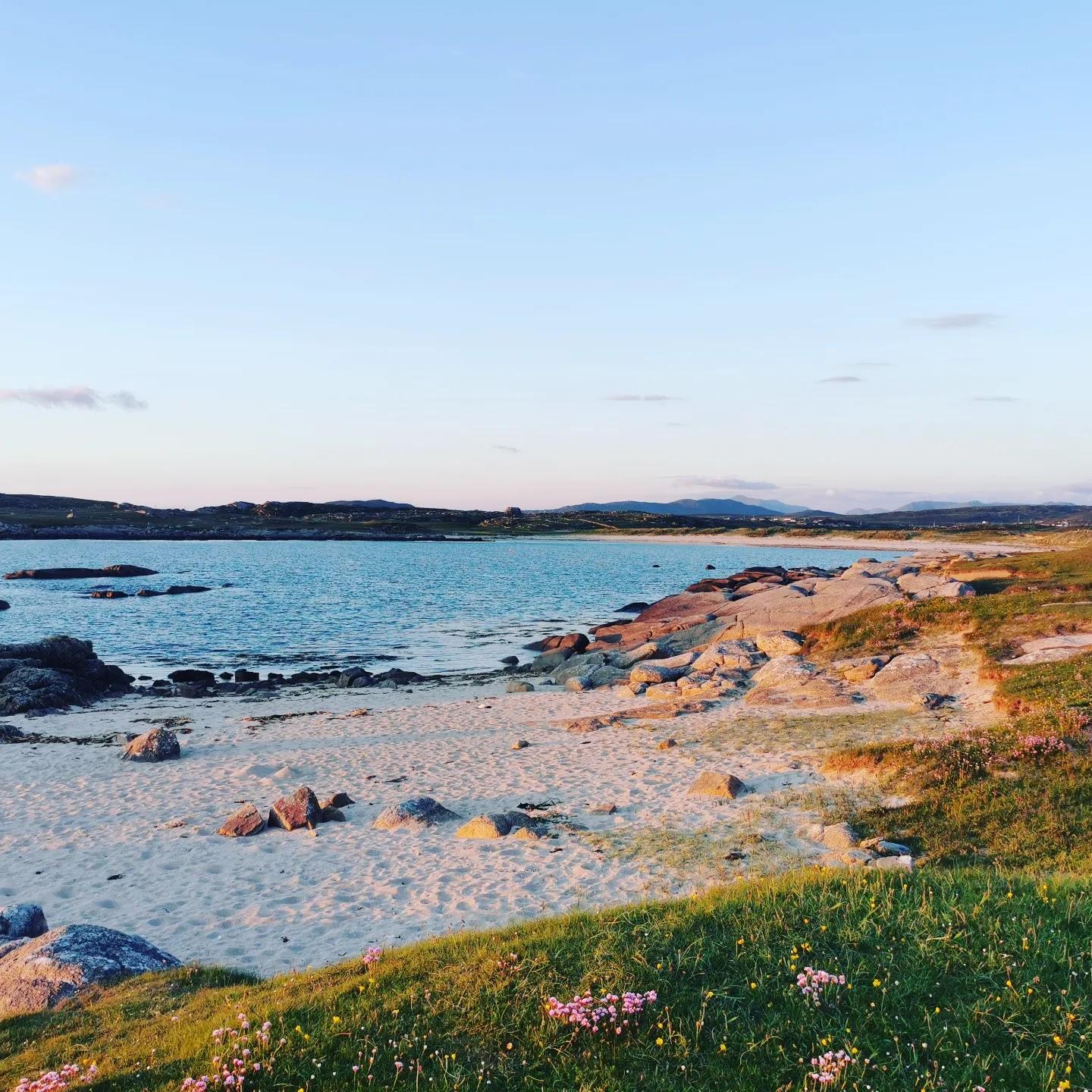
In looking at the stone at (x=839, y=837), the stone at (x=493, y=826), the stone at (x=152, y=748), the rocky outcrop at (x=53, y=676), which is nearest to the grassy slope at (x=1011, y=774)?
the stone at (x=839, y=837)

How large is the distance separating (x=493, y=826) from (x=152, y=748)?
13.4 metres

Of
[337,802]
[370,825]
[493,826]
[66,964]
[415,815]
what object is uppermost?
[66,964]

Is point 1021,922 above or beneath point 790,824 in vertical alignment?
above

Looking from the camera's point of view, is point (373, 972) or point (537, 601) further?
point (537, 601)

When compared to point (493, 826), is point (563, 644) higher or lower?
lower

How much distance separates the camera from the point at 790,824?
16.1 meters

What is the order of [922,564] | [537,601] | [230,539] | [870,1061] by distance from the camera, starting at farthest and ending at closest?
1. [230,539]
2. [537,601]
3. [922,564]
4. [870,1061]

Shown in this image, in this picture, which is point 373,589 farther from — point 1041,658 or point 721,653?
point 1041,658

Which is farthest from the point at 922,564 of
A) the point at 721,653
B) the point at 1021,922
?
the point at 1021,922

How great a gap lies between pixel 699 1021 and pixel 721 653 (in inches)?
1105

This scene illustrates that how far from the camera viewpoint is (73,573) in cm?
10219

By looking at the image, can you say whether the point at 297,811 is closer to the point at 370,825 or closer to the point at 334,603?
the point at 370,825

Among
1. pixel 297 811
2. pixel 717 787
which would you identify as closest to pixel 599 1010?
pixel 717 787

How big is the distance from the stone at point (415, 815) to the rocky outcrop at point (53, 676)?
2271cm
